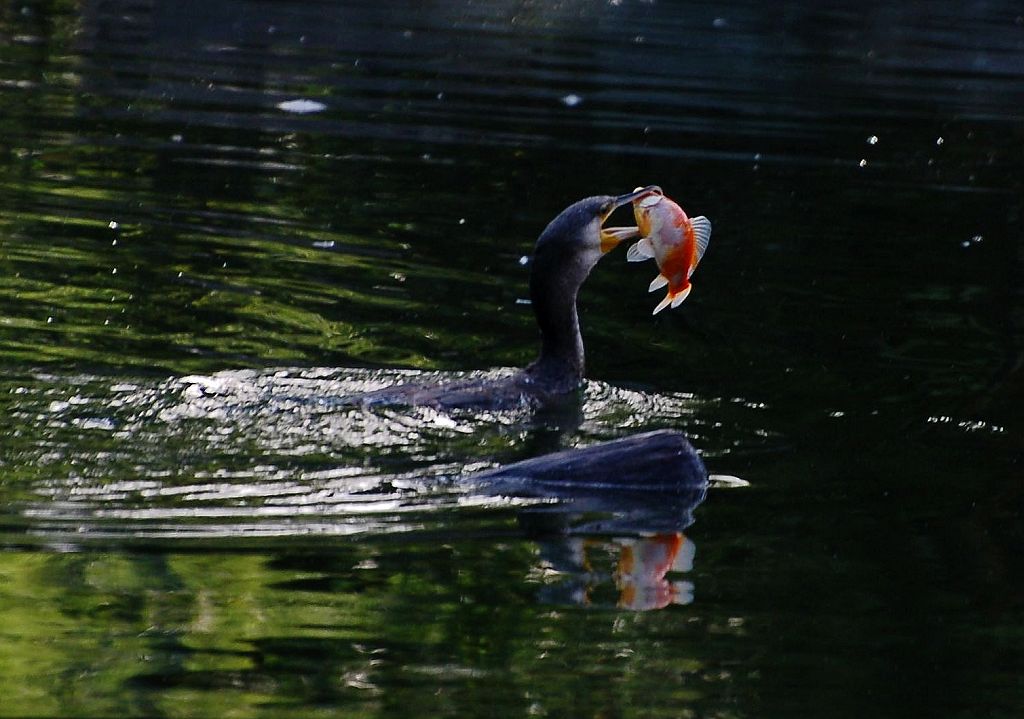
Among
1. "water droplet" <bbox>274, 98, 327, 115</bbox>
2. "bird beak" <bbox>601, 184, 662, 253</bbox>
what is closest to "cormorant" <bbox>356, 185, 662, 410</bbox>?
"bird beak" <bbox>601, 184, 662, 253</bbox>

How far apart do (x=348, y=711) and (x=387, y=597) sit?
953mm

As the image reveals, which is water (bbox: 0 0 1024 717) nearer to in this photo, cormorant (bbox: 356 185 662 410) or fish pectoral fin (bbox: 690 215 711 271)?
cormorant (bbox: 356 185 662 410)

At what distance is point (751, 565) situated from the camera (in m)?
6.93

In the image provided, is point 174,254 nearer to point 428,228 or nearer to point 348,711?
point 428,228

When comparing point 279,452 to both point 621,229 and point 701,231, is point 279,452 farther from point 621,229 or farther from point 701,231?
point 701,231

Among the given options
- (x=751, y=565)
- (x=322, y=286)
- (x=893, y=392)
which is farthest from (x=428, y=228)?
(x=751, y=565)

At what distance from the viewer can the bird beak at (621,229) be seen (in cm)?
923

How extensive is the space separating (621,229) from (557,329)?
583 mm

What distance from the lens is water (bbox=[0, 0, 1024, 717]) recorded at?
5941mm

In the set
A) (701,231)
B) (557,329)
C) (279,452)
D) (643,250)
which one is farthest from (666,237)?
(279,452)

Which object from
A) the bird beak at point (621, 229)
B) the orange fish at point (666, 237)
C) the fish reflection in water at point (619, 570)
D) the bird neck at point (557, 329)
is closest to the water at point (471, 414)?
the fish reflection in water at point (619, 570)

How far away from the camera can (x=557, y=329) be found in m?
9.39

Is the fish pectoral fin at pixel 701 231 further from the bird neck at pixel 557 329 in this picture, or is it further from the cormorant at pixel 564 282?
the bird neck at pixel 557 329

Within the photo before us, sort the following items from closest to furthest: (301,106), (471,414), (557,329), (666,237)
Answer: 1. (471,414)
2. (666,237)
3. (557,329)
4. (301,106)
